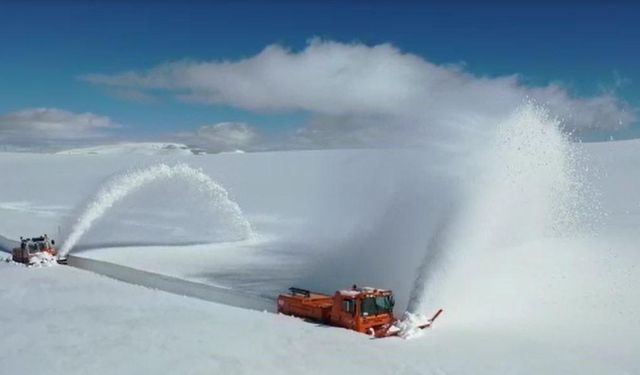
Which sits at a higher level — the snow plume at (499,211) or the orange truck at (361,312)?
the snow plume at (499,211)

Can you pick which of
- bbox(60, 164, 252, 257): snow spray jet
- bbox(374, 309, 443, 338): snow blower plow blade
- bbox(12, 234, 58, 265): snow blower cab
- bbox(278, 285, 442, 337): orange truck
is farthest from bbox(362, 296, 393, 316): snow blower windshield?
bbox(60, 164, 252, 257): snow spray jet

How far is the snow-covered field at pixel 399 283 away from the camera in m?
17.1

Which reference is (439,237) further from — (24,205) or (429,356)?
(24,205)

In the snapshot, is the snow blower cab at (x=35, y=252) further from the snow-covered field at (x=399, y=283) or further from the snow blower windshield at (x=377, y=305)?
the snow blower windshield at (x=377, y=305)

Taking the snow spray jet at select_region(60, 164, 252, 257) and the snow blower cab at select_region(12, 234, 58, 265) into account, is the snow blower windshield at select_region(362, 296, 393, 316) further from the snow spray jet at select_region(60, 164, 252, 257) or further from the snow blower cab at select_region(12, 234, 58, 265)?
the snow spray jet at select_region(60, 164, 252, 257)

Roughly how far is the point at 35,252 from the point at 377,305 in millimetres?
23359

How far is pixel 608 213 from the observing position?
126 ft

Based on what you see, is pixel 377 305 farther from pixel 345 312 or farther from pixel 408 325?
pixel 408 325

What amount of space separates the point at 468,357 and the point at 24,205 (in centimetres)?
6673

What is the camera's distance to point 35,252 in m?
35.1

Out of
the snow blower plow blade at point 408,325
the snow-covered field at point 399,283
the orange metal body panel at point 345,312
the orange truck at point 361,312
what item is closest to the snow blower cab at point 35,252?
the snow-covered field at point 399,283

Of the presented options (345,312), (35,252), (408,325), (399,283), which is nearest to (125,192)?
(35,252)

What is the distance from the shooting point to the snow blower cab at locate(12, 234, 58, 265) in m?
34.4

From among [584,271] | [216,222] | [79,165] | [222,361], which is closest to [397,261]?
[584,271]
